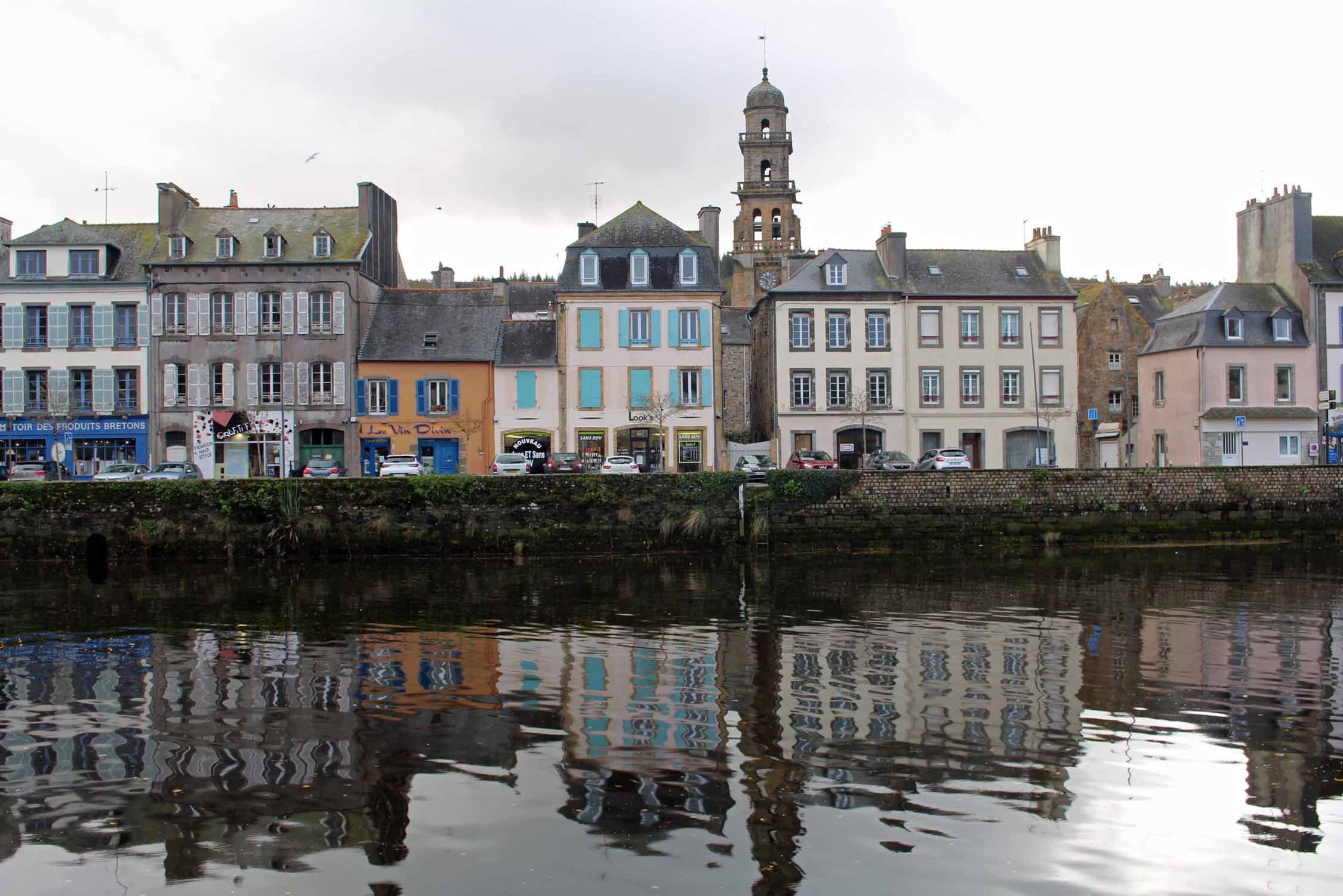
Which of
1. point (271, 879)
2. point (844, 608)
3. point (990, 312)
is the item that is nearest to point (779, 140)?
point (990, 312)

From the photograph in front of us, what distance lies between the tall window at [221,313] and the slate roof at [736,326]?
23977mm

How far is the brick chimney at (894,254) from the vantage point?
154ft

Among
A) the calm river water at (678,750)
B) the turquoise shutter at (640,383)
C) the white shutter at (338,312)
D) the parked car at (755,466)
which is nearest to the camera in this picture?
the calm river water at (678,750)

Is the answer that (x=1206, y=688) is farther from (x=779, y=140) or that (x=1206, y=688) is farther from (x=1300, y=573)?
(x=779, y=140)

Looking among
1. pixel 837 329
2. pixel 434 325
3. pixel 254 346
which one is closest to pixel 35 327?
pixel 254 346

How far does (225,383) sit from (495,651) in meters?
32.9

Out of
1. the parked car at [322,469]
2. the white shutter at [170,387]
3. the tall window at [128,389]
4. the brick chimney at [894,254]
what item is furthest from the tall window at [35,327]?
the brick chimney at [894,254]

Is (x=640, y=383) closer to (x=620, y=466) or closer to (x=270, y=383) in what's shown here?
(x=620, y=466)

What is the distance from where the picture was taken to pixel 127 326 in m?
44.7

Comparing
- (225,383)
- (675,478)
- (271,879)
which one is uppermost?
(225,383)

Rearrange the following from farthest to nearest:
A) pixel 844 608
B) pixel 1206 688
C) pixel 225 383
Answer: pixel 225 383, pixel 844 608, pixel 1206 688

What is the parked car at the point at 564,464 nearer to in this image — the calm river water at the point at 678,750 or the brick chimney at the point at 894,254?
the brick chimney at the point at 894,254

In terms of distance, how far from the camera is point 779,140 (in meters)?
77.5

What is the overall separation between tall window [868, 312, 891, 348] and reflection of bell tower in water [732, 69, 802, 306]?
30438 mm
